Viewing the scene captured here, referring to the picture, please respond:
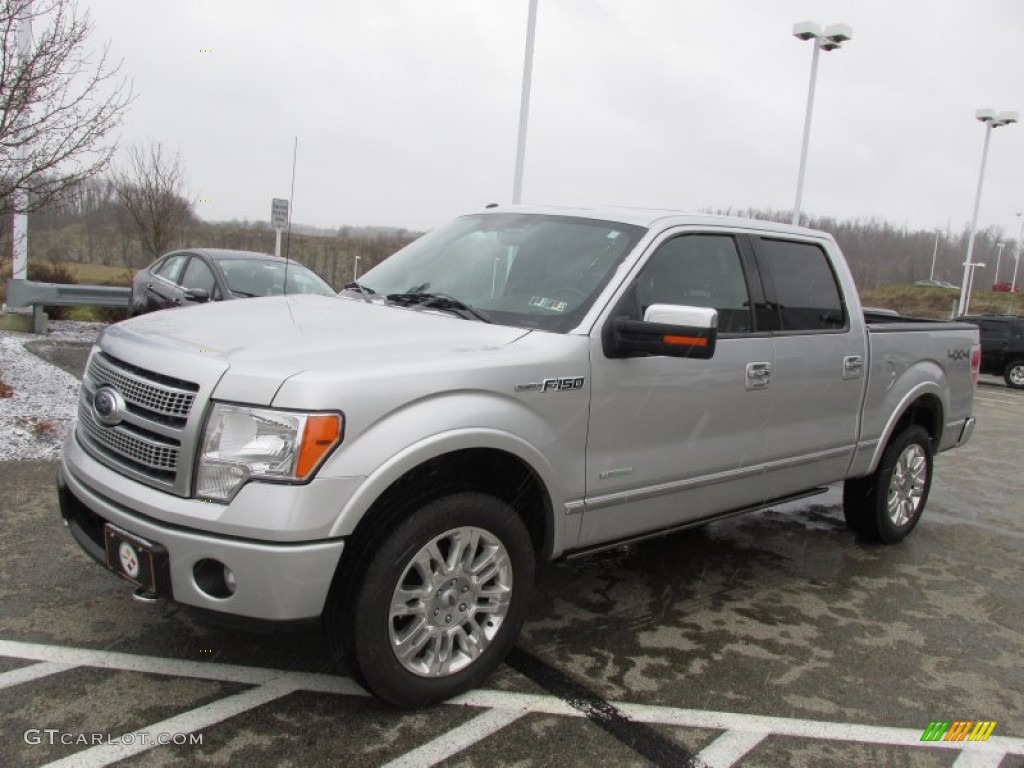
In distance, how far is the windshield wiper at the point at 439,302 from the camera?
347 centimetres

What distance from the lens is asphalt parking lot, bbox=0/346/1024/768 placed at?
2.77 meters

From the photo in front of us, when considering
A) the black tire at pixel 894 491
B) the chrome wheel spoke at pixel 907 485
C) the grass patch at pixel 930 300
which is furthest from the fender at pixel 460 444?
the grass patch at pixel 930 300

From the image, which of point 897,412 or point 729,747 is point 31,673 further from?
point 897,412

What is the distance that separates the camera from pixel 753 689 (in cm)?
333

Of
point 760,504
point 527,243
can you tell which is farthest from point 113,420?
point 760,504

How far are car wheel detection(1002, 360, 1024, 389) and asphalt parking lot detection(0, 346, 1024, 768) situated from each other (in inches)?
658

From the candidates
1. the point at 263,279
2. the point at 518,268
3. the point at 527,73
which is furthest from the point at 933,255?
the point at 518,268

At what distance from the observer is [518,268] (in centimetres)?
375

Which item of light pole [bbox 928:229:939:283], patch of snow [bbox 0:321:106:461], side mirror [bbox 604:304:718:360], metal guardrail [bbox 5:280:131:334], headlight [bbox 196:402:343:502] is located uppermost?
light pole [bbox 928:229:939:283]

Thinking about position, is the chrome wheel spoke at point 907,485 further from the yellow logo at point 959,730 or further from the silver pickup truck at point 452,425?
the yellow logo at point 959,730

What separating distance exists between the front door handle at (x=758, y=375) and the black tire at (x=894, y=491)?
1.65 meters

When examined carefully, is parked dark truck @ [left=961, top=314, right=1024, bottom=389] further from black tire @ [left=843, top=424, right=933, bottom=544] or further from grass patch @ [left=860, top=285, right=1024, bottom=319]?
grass patch @ [left=860, top=285, right=1024, bottom=319]

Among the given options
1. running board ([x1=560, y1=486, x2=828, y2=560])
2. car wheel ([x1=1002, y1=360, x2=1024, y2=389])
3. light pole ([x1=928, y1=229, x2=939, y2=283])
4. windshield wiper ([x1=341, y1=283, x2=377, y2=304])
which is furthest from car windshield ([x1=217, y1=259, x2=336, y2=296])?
light pole ([x1=928, y1=229, x2=939, y2=283])

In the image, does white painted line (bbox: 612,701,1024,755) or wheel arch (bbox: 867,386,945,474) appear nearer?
white painted line (bbox: 612,701,1024,755)
